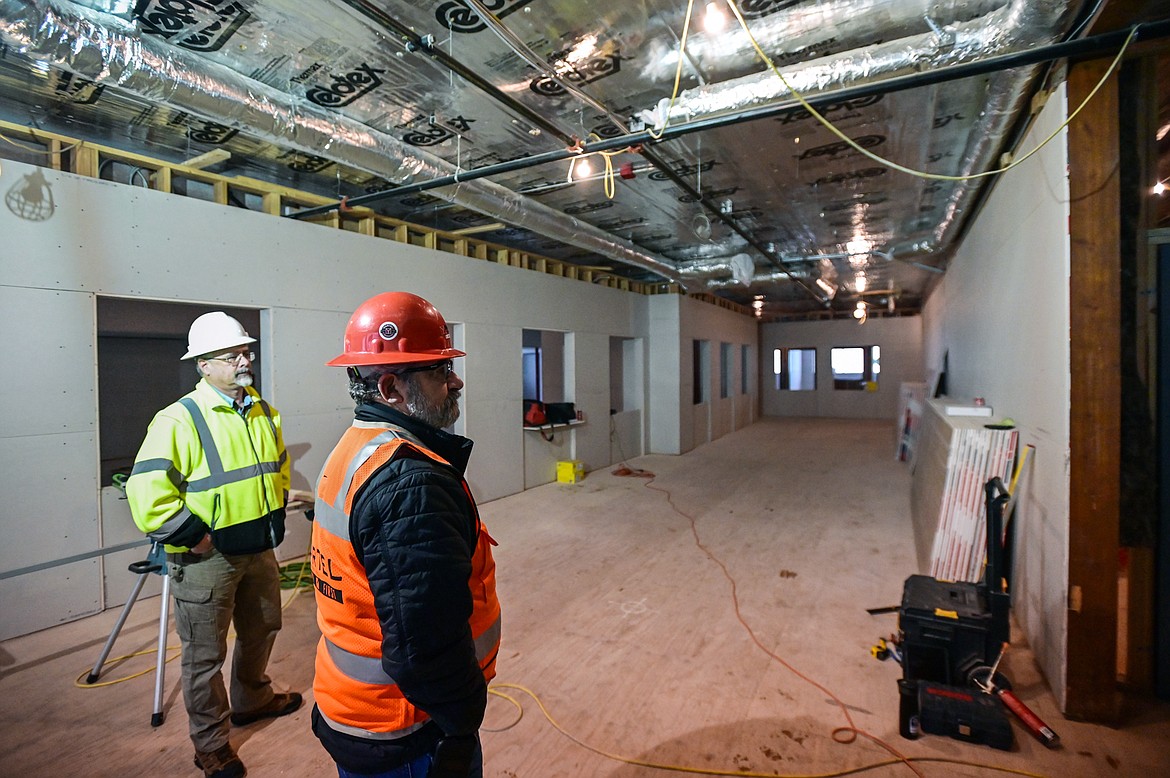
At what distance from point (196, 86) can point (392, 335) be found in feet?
7.23

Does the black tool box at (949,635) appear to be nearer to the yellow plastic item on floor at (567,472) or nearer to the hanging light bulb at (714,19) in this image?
the hanging light bulb at (714,19)

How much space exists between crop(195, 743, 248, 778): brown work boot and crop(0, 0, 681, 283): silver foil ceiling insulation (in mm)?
2659

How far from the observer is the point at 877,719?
2.25m

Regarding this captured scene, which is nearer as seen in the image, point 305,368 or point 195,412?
point 195,412

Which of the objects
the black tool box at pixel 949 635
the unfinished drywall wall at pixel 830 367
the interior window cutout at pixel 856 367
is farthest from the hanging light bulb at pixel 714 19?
the interior window cutout at pixel 856 367

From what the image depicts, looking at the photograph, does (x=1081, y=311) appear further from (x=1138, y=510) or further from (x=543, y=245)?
(x=543, y=245)

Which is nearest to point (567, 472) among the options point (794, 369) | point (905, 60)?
point (905, 60)

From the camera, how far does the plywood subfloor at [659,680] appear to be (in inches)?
79.5

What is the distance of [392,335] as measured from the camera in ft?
4.09

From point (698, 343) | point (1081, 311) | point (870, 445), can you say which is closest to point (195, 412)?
point (1081, 311)

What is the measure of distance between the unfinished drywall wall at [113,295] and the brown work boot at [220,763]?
1790mm

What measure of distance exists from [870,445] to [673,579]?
286 inches

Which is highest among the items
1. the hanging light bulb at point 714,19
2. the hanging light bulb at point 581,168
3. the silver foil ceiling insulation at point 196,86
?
the hanging light bulb at point 714,19

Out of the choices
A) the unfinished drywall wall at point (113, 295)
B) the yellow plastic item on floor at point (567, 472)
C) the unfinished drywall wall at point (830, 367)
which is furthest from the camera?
the unfinished drywall wall at point (830, 367)
